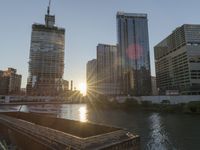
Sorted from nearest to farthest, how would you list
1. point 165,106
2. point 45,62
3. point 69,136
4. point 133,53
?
point 69,136
point 165,106
point 133,53
point 45,62

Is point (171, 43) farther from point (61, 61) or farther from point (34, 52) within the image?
point (34, 52)

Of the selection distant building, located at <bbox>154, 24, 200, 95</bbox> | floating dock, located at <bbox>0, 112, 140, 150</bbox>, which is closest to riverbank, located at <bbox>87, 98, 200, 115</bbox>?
floating dock, located at <bbox>0, 112, 140, 150</bbox>

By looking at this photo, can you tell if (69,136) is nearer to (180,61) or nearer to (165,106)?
(165,106)

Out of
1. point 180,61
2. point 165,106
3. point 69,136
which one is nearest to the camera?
point 69,136

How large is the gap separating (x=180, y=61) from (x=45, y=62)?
13954 cm

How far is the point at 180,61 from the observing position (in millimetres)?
148250

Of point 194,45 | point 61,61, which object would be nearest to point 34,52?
point 61,61

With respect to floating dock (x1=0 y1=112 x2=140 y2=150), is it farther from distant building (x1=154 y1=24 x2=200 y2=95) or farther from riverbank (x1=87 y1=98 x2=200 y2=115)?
distant building (x1=154 y1=24 x2=200 y2=95)

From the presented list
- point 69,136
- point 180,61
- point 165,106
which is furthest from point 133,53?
point 69,136

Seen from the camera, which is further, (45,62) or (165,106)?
(45,62)

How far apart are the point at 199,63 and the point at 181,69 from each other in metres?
15.2

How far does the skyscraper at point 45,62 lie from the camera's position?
17394 cm

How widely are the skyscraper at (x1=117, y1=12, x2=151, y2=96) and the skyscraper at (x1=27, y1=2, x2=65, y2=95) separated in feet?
240

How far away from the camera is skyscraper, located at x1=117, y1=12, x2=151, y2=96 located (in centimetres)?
16050
